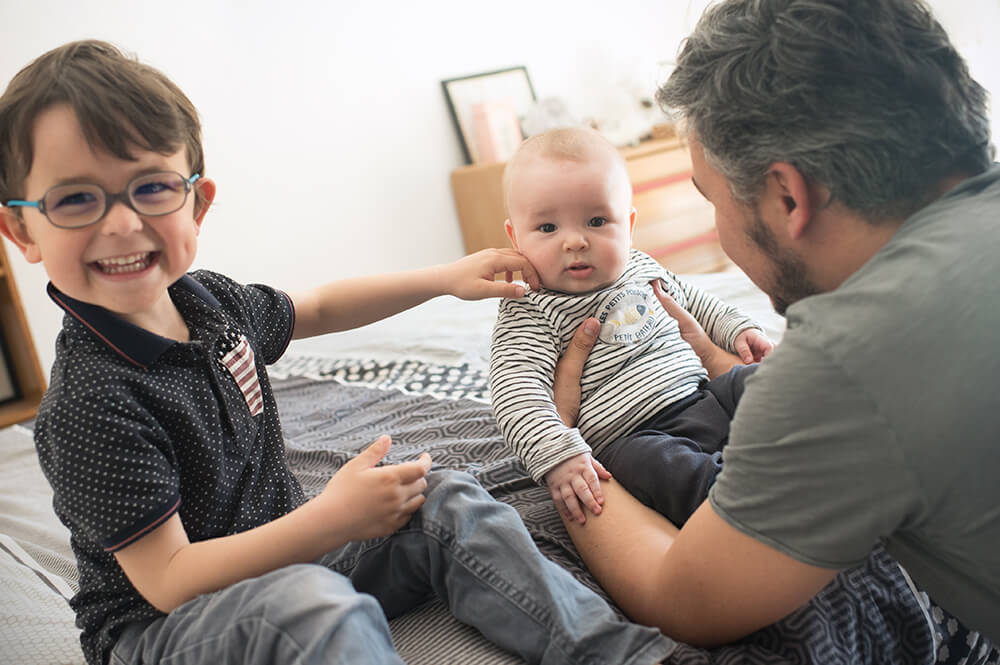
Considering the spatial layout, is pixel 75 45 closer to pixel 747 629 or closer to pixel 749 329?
pixel 747 629

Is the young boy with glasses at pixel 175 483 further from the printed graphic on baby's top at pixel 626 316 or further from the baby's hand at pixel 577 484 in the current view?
the printed graphic on baby's top at pixel 626 316

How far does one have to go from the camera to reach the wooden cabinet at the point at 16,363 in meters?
2.92

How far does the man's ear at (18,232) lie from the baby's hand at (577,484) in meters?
0.69

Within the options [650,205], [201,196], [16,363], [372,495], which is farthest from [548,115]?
[372,495]

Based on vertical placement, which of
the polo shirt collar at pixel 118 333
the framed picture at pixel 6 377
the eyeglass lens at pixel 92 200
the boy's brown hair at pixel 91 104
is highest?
the boy's brown hair at pixel 91 104

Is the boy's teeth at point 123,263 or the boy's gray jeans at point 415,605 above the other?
the boy's teeth at point 123,263

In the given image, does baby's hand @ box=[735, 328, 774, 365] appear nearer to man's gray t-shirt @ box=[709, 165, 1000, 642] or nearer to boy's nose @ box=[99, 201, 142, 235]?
man's gray t-shirt @ box=[709, 165, 1000, 642]

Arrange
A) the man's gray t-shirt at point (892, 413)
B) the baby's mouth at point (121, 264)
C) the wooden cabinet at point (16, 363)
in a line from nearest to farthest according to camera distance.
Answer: the man's gray t-shirt at point (892, 413)
the baby's mouth at point (121, 264)
the wooden cabinet at point (16, 363)

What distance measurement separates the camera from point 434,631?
3.12 feet

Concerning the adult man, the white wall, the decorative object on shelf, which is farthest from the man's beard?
the decorative object on shelf

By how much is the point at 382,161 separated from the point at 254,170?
0.64m

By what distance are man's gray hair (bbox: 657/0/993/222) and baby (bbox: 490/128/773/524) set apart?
438mm

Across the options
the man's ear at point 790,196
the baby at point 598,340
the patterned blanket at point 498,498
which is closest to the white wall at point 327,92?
the patterned blanket at point 498,498

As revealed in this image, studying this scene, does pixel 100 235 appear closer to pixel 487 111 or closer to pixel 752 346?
pixel 752 346
